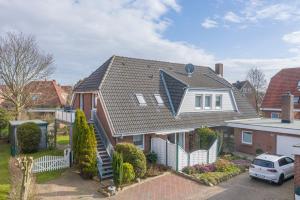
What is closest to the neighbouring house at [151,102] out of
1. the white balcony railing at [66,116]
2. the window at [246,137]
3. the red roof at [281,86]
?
the white balcony railing at [66,116]

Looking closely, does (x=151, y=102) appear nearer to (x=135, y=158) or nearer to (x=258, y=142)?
(x=135, y=158)

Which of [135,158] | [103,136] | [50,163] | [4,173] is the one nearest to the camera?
[135,158]

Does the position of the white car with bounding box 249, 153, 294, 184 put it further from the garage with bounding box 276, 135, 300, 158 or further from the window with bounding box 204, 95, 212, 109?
the window with bounding box 204, 95, 212, 109

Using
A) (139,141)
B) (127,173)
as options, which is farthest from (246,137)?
(127,173)

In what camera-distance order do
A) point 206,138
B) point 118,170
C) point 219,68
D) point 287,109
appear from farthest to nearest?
point 219,68 < point 287,109 < point 206,138 < point 118,170

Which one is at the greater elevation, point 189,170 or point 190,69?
point 190,69

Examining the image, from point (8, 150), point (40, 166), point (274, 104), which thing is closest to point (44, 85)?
point (8, 150)

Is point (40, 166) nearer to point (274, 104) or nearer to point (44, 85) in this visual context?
point (44, 85)

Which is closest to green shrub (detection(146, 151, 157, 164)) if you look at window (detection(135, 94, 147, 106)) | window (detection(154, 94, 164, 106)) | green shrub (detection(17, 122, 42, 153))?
window (detection(135, 94, 147, 106))
